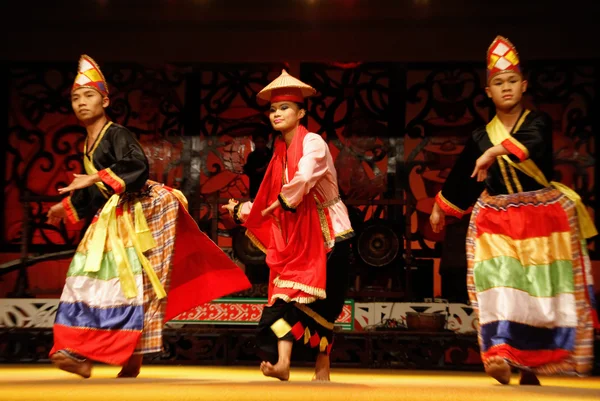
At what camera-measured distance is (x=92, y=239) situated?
3732mm

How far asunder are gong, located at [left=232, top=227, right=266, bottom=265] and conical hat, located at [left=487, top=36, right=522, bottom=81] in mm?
2643

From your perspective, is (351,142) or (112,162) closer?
(112,162)

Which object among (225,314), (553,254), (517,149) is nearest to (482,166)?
(517,149)

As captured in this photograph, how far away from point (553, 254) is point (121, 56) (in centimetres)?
445

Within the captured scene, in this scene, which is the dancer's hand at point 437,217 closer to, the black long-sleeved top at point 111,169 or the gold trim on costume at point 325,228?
the gold trim on costume at point 325,228

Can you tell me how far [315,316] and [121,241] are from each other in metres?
0.92

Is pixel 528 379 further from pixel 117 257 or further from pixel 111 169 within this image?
pixel 111 169

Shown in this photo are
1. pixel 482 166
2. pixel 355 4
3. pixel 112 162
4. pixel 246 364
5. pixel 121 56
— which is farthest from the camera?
pixel 121 56

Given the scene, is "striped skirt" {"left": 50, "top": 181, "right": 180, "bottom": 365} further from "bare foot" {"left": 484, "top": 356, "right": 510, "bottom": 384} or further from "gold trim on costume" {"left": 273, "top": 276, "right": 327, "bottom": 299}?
"bare foot" {"left": 484, "top": 356, "right": 510, "bottom": 384}

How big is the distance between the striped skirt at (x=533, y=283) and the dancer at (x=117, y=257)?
135cm

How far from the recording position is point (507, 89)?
3738 mm

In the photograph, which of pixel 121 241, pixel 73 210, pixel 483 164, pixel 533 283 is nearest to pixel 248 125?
pixel 73 210

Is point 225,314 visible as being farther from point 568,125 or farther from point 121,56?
point 568,125

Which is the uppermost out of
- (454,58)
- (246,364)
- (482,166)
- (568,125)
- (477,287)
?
(454,58)
